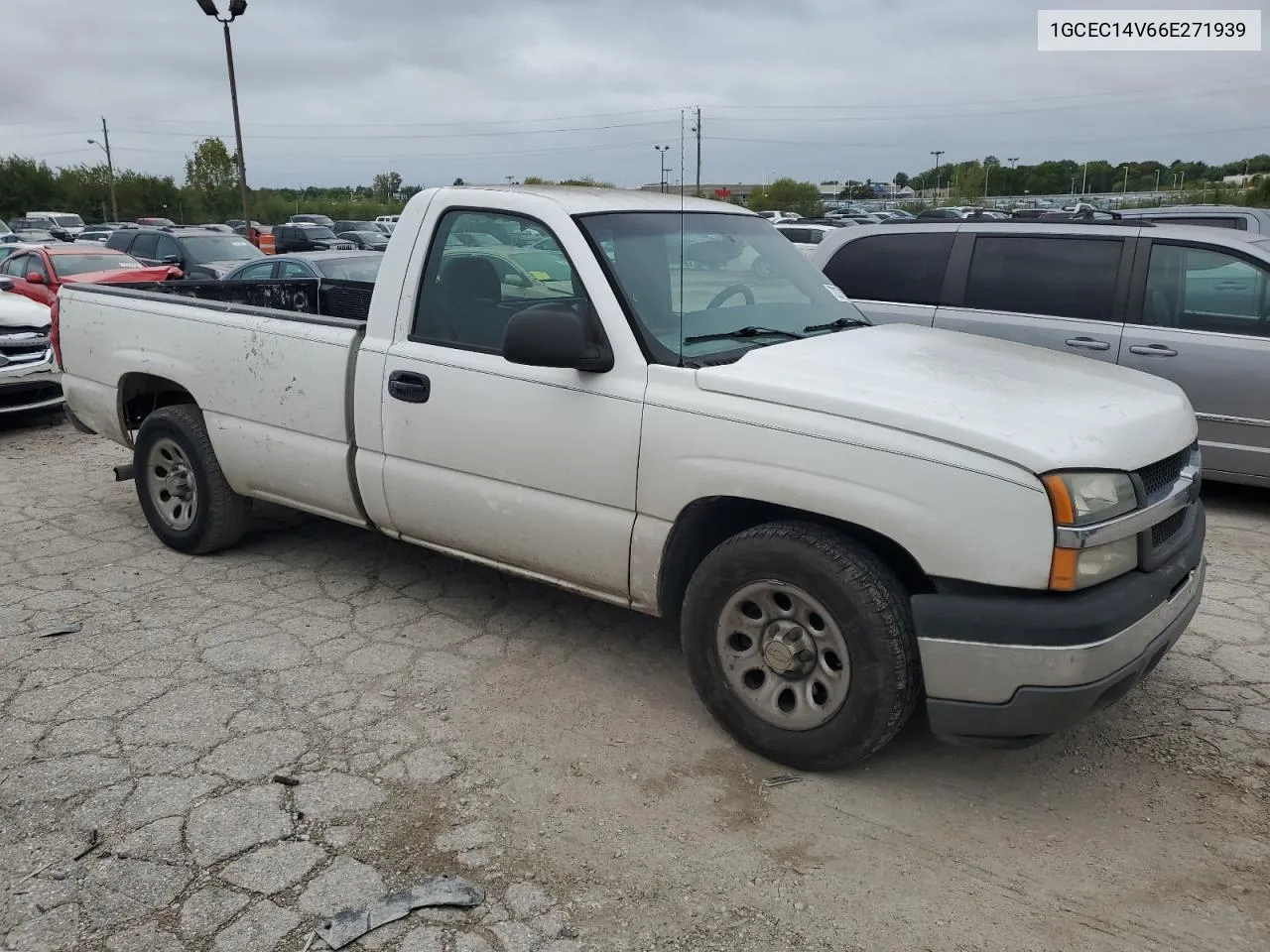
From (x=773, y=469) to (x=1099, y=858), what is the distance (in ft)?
4.83

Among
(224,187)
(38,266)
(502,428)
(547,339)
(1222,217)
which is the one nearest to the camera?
(547,339)

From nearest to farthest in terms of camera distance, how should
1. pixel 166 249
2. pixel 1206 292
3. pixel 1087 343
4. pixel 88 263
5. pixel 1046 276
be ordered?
pixel 1206 292
pixel 1087 343
pixel 1046 276
pixel 88 263
pixel 166 249

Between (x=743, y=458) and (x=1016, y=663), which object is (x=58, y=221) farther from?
(x=1016, y=663)

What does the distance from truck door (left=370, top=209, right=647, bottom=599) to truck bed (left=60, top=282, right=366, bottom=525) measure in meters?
0.37

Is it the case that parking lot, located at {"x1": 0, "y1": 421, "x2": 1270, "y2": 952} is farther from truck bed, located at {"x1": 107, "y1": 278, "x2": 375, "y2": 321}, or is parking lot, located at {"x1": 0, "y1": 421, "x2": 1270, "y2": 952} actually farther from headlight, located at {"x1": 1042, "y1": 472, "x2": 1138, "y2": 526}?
truck bed, located at {"x1": 107, "y1": 278, "x2": 375, "y2": 321}

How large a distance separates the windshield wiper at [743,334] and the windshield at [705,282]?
13 mm

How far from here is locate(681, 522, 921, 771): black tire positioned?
310 centimetres

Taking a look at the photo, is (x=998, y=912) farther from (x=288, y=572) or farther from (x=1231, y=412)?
(x=1231, y=412)

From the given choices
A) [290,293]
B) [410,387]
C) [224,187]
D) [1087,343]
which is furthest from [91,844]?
[224,187]

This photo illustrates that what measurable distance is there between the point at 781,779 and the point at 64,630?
3.23 meters

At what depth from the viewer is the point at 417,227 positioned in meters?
4.35

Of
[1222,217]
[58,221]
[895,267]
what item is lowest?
[895,267]

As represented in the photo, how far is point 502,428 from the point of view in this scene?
12.9 feet

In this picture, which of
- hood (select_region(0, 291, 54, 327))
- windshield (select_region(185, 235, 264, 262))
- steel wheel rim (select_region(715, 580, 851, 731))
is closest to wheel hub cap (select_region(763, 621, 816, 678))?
steel wheel rim (select_region(715, 580, 851, 731))
